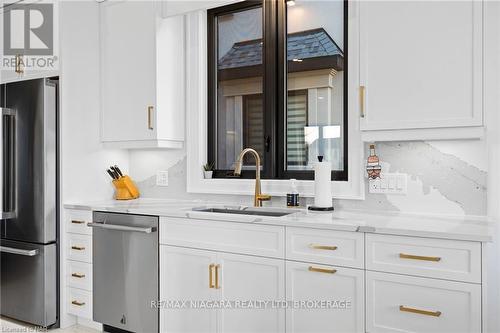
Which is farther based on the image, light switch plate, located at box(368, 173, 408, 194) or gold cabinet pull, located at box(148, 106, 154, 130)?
gold cabinet pull, located at box(148, 106, 154, 130)

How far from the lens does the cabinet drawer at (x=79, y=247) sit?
9.37 feet

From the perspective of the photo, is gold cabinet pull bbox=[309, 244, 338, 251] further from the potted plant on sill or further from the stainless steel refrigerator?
the stainless steel refrigerator

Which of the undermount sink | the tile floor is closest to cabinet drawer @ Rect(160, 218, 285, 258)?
the undermount sink

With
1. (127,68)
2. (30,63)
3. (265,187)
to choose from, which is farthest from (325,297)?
(30,63)

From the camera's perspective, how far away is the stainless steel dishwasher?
2.58 m

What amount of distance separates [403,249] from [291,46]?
1577 mm

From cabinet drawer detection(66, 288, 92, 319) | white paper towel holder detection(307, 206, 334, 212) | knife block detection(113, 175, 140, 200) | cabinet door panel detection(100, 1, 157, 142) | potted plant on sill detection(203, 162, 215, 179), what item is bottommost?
cabinet drawer detection(66, 288, 92, 319)

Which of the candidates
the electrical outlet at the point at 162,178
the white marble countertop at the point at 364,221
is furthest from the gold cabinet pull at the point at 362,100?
the electrical outlet at the point at 162,178

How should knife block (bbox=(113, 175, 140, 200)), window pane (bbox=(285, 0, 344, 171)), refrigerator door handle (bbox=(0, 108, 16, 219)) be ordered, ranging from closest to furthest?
window pane (bbox=(285, 0, 344, 171)), refrigerator door handle (bbox=(0, 108, 16, 219)), knife block (bbox=(113, 175, 140, 200))

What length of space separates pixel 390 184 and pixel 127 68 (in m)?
1.91

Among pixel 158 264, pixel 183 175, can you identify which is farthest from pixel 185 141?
pixel 158 264

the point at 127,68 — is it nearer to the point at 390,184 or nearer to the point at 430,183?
the point at 390,184

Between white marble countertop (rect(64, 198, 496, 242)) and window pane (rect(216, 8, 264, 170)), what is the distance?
0.52m

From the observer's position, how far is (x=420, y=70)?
6.78 ft
